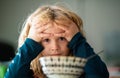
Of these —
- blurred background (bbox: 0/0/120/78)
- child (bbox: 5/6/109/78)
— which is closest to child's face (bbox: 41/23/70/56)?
child (bbox: 5/6/109/78)

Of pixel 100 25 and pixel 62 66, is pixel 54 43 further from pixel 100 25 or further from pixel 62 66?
pixel 100 25

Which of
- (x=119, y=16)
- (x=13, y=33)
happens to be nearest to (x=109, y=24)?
(x=119, y=16)

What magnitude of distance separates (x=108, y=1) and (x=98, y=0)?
6cm

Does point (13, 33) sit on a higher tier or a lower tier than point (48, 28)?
higher

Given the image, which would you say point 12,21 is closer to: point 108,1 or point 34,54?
point 108,1

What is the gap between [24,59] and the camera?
517mm

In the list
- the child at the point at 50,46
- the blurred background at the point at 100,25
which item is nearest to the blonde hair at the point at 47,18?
the child at the point at 50,46

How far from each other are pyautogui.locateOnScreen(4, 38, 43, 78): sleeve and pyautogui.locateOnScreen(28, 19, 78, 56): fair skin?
0.04 feet

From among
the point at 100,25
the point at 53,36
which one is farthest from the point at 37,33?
the point at 100,25

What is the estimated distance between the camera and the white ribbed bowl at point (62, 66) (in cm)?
43

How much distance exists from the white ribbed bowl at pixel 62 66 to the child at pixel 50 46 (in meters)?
0.07

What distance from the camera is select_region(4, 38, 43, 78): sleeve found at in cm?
52

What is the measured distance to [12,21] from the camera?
1.62 meters

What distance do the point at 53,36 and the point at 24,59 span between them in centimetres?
7
